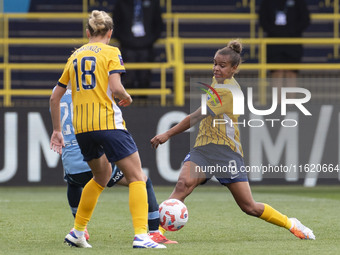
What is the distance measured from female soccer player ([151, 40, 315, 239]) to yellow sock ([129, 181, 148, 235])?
Answer: 809 mm

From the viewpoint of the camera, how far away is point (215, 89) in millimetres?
6945

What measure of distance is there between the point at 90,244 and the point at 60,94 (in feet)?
4.21

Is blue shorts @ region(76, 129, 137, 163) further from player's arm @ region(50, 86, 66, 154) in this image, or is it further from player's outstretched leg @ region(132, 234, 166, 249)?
player's outstretched leg @ region(132, 234, 166, 249)

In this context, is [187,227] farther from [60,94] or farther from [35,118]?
[35,118]

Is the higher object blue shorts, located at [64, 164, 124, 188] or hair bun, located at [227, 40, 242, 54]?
hair bun, located at [227, 40, 242, 54]

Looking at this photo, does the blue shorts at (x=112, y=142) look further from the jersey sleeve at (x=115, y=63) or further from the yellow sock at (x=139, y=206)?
the jersey sleeve at (x=115, y=63)

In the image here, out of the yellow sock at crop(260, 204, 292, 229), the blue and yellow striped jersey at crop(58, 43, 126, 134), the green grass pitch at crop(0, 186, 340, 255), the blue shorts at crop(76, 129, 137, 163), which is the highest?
the blue and yellow striped jersey at crop(58, 43, 126, 134)

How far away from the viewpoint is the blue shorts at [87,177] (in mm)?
7195

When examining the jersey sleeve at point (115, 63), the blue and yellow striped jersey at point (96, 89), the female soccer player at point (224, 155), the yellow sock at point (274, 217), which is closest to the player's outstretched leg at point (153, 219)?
the female soccer player at point (224, 155)

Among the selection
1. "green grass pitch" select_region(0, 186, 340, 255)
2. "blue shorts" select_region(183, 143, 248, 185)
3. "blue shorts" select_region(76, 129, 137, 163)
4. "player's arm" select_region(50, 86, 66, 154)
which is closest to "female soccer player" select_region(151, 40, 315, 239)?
"blue shorts" select_region(183, 143, 248, 185)

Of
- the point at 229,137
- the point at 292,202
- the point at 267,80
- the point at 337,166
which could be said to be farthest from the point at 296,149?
the point at 229,137

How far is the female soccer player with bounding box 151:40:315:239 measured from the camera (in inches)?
272

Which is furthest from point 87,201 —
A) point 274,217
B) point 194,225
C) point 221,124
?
point 194,225

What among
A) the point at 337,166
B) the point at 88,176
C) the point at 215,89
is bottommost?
the point at 337,166
